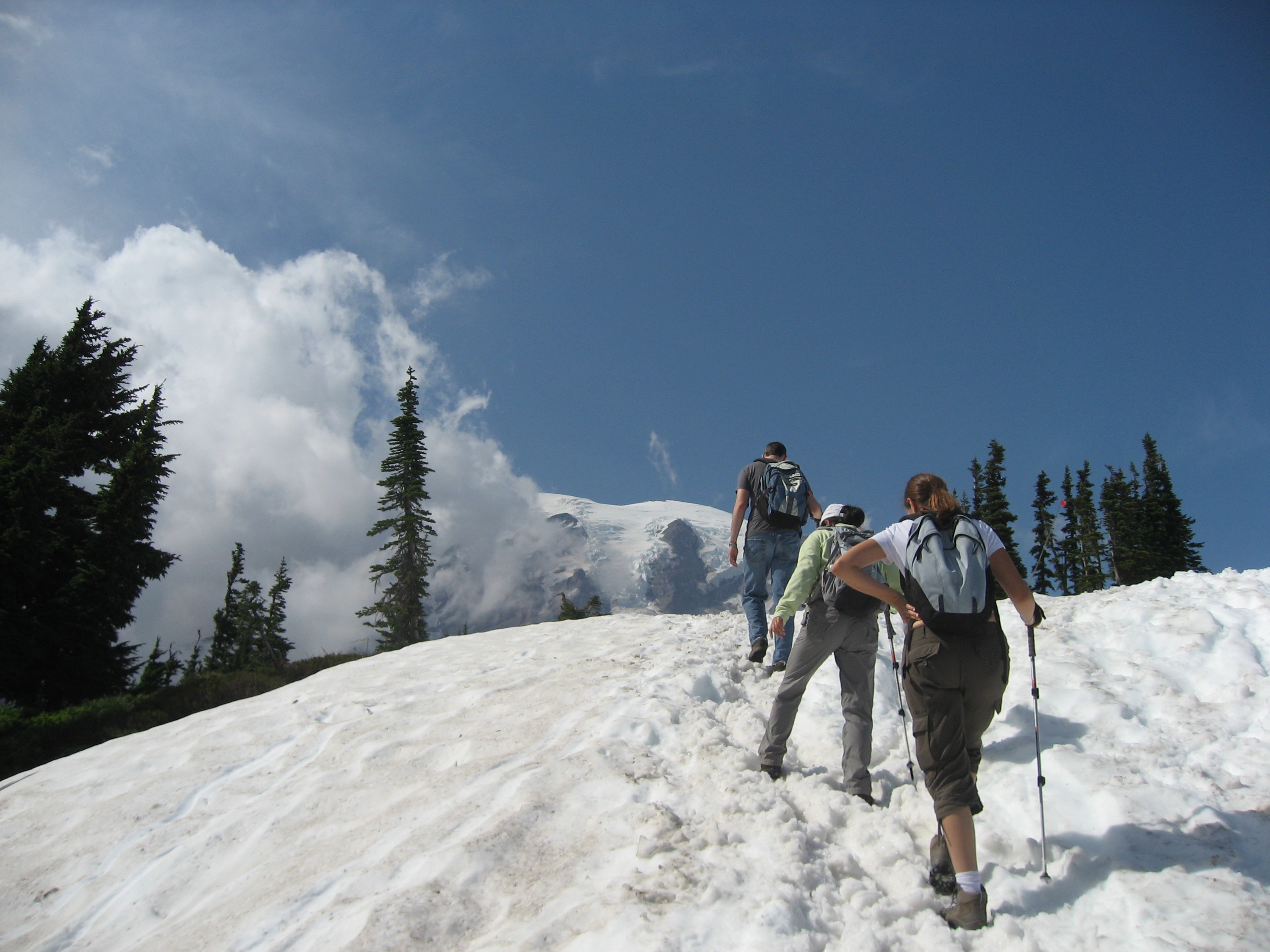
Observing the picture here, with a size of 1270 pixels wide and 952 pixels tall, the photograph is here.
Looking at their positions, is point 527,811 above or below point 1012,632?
below

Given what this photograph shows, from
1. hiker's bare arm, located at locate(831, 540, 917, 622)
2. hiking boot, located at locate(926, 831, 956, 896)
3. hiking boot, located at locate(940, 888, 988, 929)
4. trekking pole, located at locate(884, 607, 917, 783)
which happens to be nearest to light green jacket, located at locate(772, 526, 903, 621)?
trekking pole, located at locate(884, 607, 917, 783)

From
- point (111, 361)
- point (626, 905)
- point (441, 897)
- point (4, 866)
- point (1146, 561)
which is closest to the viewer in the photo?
point (626, 905)

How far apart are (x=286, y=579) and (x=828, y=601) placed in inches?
2376

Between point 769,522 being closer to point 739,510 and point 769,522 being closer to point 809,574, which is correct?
point 739,510

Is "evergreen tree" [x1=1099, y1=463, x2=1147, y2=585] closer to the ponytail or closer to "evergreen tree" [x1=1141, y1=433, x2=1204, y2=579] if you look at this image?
"evergreen tree" [x1=1141, y1=433, x2=1204, y2=579]

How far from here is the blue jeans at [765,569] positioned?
27.0 ft

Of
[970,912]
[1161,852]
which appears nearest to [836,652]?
[970,912]

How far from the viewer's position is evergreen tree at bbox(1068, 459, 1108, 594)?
5412 centimetres

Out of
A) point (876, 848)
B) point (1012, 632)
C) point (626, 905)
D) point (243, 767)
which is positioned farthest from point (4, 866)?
point (1012, 632)

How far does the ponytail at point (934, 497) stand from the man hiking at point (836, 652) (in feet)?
3.83

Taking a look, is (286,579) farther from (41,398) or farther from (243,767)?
(243,767)

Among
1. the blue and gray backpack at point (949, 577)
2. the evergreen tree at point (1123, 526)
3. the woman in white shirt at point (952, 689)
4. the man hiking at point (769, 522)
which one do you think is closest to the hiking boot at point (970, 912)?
the woman in white shirt at point (952, 689)

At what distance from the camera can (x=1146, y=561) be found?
1893 inches

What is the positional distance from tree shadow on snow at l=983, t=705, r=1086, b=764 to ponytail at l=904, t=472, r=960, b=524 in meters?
2.52
